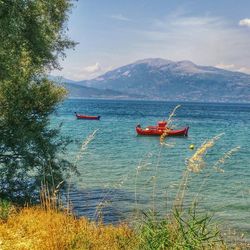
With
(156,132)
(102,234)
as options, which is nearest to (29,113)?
(102,234)

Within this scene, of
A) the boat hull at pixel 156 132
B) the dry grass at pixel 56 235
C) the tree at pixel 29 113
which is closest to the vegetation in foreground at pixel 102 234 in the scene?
the dry grass at pixel 56 235

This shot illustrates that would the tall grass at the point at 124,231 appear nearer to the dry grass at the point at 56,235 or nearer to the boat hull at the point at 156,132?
the dry grass at the point at 56,235

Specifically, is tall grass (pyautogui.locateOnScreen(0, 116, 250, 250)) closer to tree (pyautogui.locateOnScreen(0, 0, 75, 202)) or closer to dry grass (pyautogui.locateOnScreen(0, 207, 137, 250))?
dry grass (pyautogui.locateOnScreen(0, 207, 137, 250))

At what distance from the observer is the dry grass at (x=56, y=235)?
33.6 ft

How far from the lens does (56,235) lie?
10633mm

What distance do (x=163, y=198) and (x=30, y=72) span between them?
1140cm

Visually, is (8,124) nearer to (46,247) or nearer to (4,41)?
(4,41)

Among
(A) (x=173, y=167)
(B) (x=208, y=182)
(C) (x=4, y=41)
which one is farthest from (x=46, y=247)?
(A) (x=173, y=167)

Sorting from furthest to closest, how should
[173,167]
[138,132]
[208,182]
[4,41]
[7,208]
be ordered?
1. [138,132]
2. [173,167]
3. [208,182]
4. [4,41]
5. [7,208]

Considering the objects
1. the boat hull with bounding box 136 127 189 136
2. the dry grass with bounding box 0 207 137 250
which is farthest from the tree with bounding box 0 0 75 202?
A: the boat hull with bounding box 136 127 189 136

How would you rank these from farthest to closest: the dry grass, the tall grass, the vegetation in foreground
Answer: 1. the dry grass
2. the vegetation in foreground
3. the tall grass

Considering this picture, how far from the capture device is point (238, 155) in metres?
53.2

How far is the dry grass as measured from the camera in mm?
10234

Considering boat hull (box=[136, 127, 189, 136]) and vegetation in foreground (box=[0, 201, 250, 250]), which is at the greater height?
vegetation in foreground (box=[0, 201, 250, 250])
